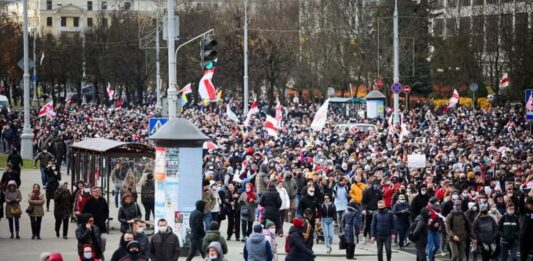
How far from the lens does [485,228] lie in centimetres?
2652

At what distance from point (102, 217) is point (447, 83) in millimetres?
62915

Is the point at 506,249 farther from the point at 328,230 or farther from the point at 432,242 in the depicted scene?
the point at 328,230

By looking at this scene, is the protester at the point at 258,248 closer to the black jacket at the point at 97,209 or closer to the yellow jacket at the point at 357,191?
the black jacket at the point at 97,209

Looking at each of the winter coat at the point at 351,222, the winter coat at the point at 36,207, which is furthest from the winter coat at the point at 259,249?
the winter coat at the point at 36,207

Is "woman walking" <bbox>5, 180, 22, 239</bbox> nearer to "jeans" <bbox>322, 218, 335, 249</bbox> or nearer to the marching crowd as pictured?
the marching crowd

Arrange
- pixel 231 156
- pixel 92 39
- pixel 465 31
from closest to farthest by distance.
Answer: pixel 231 156 < pixel 465 31 < pixel 92 39

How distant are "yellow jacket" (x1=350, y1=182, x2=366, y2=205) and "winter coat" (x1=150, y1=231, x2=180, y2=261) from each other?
9.36m

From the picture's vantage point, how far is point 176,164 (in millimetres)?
25625

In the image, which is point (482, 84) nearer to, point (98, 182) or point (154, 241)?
point (98, 182)

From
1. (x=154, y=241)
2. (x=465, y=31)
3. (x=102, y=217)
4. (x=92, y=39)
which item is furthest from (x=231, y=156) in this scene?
(x=92, y=39)

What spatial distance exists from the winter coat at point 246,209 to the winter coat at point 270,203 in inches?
40.3

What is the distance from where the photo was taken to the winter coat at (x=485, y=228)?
86.7 feet

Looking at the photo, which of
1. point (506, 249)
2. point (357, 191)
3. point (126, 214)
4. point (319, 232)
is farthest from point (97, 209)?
point (506, 249)

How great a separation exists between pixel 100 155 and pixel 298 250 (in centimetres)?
1032
